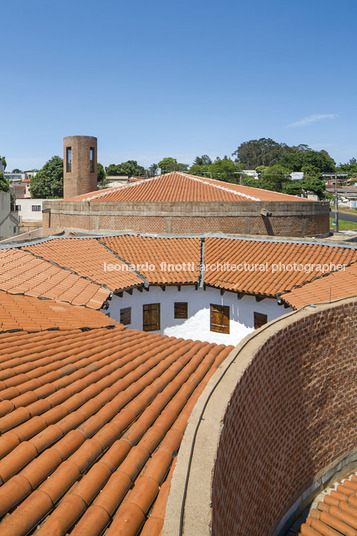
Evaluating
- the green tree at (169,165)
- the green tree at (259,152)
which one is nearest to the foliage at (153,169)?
the green tree at (169,165)

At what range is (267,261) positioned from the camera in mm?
15102

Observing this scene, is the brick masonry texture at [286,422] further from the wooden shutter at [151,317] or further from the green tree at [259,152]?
the green tree at [259,152]

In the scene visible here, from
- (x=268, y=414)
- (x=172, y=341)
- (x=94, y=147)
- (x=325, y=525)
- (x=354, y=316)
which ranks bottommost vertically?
(x=325, y=525)

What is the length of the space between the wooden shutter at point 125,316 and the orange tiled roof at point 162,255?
1.36m

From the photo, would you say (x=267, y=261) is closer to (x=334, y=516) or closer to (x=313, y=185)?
(x=334, y=516)

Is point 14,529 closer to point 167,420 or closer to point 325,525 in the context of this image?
point 167,420

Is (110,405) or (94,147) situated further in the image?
(94,147)

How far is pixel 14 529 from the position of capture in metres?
2.54

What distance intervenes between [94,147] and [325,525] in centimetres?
2968

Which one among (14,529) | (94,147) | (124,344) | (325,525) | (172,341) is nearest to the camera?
(14,529)

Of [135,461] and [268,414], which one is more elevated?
[135,461]

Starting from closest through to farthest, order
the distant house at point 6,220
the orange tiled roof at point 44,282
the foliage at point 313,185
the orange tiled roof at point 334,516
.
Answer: the orange tiled roof at point 334,516 → the orange tiled roof at point 44,282 → the distant house at point 6,220 → the foliage at point 313,185

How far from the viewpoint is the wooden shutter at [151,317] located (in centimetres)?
1472

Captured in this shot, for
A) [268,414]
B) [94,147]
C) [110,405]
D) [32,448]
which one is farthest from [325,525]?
[94,147]
